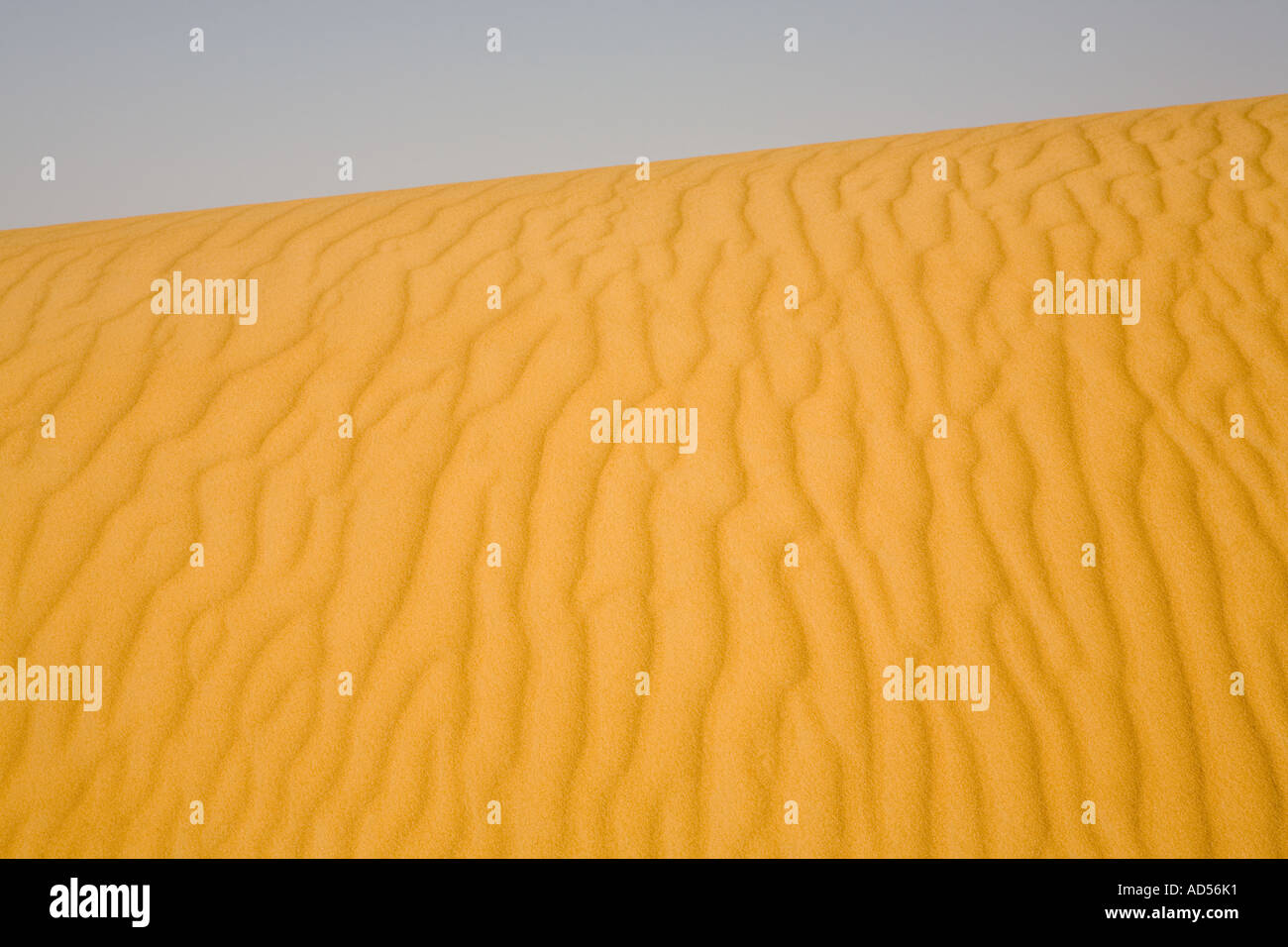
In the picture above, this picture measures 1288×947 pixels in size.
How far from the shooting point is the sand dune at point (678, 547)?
9.01ft

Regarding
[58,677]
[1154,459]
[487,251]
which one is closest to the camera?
[58,677]

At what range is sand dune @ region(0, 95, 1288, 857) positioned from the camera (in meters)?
2.75

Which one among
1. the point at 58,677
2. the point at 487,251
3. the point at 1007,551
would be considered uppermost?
the point at 487,251

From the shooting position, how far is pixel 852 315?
4188 mm

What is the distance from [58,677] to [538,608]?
1.67 meters

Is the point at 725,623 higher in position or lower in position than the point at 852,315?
lower

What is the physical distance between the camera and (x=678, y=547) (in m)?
3.31

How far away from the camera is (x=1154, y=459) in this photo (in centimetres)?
343

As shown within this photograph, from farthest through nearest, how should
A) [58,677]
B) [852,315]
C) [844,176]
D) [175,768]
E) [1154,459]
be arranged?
[844,176]
[852,315]
[1154,459]
[58,677]
[175,768]
